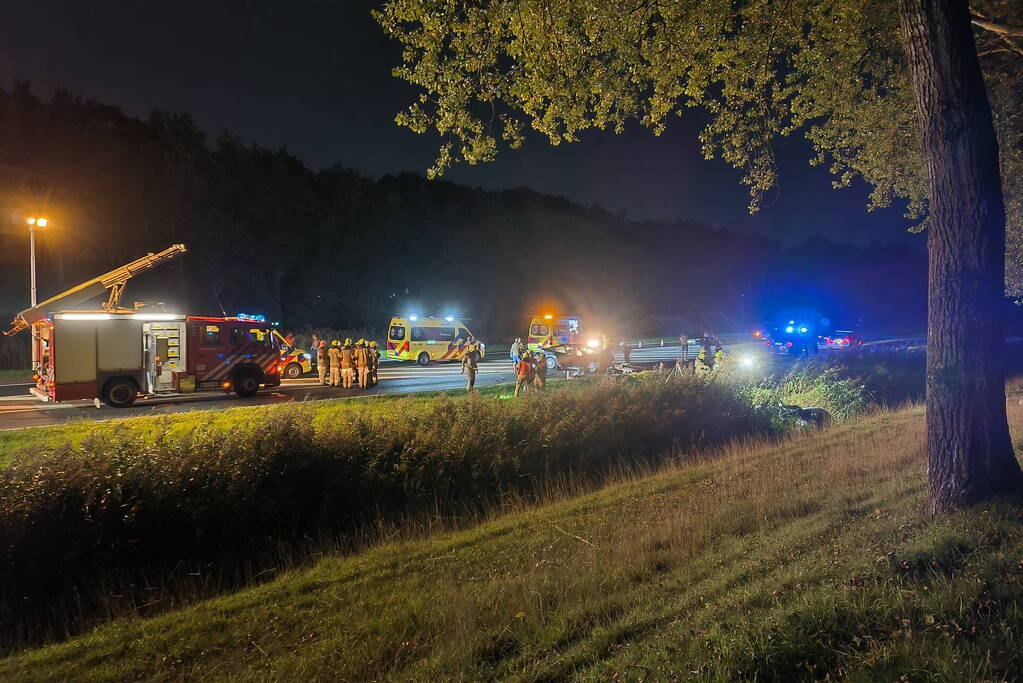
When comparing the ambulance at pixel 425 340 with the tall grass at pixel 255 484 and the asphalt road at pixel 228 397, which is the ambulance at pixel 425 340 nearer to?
the asphalt road at pixel 228 397

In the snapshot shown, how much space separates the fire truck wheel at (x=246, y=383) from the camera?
19812 mm

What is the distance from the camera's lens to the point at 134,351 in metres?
17.5

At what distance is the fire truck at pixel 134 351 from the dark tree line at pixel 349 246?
18057 millimetres

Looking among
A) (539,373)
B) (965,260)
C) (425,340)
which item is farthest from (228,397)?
(965,260)

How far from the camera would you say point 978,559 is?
4.24 meters

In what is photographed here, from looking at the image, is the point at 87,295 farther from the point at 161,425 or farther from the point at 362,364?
the point at 161,425

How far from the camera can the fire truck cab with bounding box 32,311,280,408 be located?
1662cm

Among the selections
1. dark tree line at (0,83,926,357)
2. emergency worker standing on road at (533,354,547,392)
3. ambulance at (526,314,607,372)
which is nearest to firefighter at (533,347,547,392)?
emergency worker standing on road at (533,354,547,392)

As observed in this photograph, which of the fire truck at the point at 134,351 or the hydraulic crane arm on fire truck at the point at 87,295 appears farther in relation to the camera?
the hydraulic crane arm on fire truck at the point at 87,295

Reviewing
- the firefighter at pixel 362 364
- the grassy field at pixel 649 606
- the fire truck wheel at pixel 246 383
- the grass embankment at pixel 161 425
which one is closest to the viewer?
the grassy field at pixel 649 606

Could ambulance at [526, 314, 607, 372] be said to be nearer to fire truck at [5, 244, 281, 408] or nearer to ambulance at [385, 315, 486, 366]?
ambulance at [385, 315, 486, 366]

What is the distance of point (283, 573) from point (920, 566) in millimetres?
5761

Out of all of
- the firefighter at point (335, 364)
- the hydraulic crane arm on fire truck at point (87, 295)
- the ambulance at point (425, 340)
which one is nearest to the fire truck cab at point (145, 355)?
the hydraulic crane arm on fire truck at point (87, 295)

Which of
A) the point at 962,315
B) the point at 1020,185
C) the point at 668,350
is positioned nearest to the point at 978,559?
the point at 962,315
